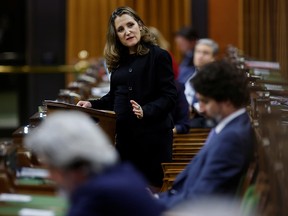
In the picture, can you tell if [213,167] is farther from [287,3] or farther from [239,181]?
[287,3]

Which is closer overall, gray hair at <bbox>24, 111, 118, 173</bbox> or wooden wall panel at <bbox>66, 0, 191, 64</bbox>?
gray hair at <bbox>24, 111, 118, 173</bbox>

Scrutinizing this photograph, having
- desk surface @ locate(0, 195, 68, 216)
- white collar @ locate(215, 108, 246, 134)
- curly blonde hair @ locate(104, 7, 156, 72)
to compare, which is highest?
curly blonde hair @ locate(104, 7, 156, 72)

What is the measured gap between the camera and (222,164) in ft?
12.9

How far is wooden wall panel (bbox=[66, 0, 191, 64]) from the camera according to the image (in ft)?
47.0

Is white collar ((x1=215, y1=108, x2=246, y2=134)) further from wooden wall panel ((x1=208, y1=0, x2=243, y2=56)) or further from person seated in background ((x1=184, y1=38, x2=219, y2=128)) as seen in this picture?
wooden wall panel ((x1=208, y1=0, x2=243, y2=56))

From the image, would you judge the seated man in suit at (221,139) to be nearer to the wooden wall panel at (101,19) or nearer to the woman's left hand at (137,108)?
the woman's left hand at (137,108)

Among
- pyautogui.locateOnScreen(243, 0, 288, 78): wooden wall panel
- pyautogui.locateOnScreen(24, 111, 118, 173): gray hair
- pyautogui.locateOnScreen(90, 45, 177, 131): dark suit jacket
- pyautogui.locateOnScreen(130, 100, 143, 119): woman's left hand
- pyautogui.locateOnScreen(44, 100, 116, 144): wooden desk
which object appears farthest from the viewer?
pyautogui.locateOnScreen(243, 0, 288, 78): wooden wall panel

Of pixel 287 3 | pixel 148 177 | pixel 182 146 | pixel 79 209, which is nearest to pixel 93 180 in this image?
pixel 79 209

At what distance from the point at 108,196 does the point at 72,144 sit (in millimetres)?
204

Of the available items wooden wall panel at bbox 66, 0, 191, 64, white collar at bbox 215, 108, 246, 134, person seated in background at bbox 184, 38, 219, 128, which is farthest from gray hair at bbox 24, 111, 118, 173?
wooden wall panel at bbox 66, 0, 191, 64

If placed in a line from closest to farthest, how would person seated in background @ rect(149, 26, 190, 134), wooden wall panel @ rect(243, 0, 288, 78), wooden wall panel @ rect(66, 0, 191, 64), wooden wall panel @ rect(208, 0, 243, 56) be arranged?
person seated in background @ rect(149, 26, 190, 134) → wooden wall panel @ rect(243, 0, 288, 78) → wooden wall panel @ rect(208, 0, 243, 56) → wooden wall panel @ rect(66, 0, 191, 64)

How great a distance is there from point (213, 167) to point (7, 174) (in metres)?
0.97

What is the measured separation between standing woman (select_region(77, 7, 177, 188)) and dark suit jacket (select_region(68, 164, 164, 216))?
2452 millimetres

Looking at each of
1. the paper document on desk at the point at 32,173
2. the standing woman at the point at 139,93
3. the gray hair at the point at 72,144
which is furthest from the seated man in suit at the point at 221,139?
the standing woman at the point at 139,93
